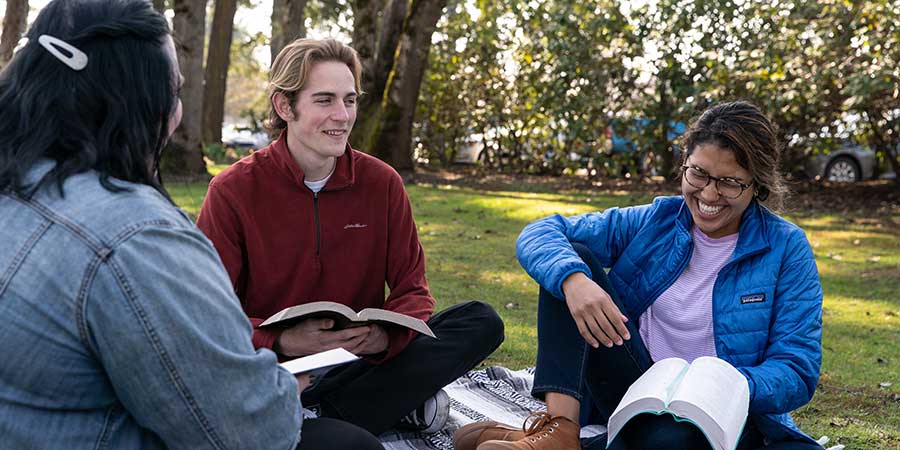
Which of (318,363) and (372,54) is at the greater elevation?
(372,54)

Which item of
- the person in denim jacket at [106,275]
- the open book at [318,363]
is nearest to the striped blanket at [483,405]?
the open book at [318,363]

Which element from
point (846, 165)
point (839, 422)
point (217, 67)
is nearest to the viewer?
point (839, 422)

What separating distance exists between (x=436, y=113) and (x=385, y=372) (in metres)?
14.9

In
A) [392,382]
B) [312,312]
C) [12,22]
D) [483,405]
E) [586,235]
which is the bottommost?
[483,405]

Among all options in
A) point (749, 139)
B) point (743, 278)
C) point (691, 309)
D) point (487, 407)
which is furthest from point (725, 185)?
point (487, 407)

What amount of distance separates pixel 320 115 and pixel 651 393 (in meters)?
1.63

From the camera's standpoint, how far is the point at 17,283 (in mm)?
1641

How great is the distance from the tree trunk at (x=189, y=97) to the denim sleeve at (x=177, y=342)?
13.0 metres

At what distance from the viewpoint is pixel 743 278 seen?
10.8ft

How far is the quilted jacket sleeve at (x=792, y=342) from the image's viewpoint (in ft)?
9.88

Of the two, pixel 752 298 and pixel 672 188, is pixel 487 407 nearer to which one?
pixel 752 298

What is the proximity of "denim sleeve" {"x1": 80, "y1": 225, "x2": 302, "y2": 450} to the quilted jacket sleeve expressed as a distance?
1786mm

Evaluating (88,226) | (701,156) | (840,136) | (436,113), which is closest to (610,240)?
(701,156)

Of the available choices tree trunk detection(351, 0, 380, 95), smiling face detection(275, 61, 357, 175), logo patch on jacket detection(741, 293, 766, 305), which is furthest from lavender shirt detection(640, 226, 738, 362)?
tree trunk detection(351, 0, 380, 95)
